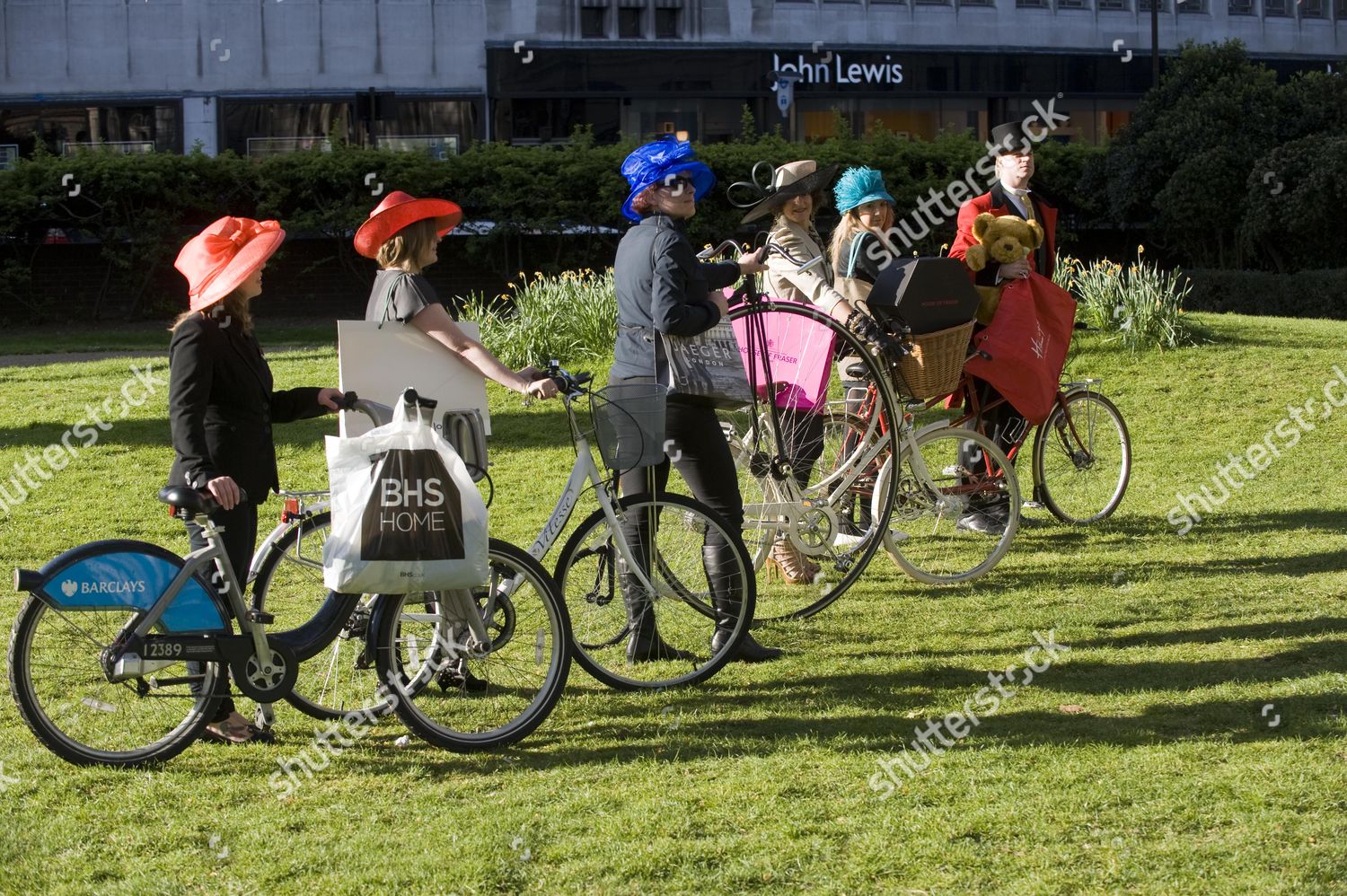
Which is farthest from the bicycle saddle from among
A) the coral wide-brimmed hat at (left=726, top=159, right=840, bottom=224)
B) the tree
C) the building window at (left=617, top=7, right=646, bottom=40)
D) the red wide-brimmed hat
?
the building window at (left=617, top=7, right=646, bottom=40)

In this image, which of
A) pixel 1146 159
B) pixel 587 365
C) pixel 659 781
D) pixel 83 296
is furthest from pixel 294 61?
pixel 659 781

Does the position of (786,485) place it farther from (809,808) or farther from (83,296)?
(83,296)

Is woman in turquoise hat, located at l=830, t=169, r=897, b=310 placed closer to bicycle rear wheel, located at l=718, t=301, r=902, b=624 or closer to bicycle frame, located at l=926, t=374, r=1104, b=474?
bicycle frame, located at l=926, t=374, r=1104, b=474

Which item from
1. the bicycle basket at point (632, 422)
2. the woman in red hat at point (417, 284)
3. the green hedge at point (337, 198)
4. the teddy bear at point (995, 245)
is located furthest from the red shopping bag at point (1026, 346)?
the green hedge at point (337, 198)

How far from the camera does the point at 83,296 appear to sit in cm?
2217

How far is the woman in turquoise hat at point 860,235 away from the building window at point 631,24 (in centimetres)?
2382

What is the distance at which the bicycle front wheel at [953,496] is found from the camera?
7.47 m

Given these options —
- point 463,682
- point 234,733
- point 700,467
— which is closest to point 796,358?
point 700,467

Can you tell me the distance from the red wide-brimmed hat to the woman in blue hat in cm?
73

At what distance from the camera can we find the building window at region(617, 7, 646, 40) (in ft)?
102

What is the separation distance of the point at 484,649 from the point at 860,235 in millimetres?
3415

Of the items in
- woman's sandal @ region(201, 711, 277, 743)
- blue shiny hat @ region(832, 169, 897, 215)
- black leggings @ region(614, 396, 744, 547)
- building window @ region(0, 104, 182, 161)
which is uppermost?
building window @ region(0, 104, 182, 161)

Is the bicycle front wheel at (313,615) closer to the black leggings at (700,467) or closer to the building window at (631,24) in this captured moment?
the black leggings at (700,467)

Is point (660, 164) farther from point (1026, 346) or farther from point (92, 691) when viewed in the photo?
point (1026, 346)
